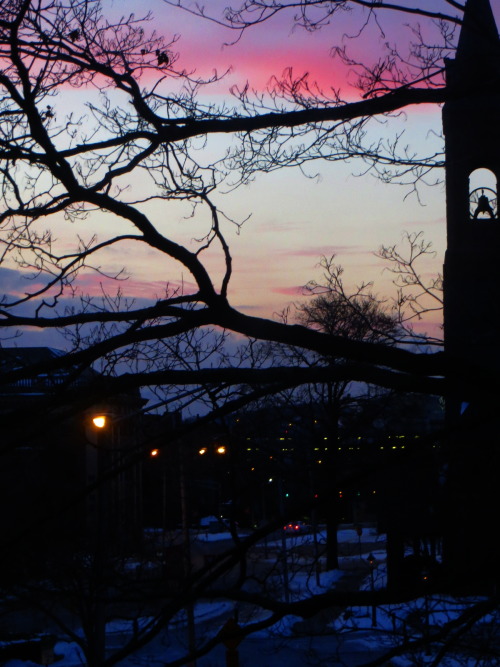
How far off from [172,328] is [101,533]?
6225mm

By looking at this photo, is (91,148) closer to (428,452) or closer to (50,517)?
(50,517)

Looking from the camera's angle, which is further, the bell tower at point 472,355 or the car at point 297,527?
the car at point 297,527

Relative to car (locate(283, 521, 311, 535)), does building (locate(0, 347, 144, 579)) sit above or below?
above

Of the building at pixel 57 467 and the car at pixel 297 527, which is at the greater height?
the building at pixel 57 467

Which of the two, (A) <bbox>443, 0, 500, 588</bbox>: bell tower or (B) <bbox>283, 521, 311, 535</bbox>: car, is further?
(B) <bbox>283, 521, 311, 535</bbox>: car

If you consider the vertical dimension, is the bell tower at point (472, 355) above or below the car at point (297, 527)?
above

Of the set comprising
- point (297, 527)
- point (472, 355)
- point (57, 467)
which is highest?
point (472, 355)

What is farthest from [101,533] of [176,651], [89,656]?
[176,651]

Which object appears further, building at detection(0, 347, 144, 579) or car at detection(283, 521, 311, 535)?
car at detection(283, 521, 311, 535)

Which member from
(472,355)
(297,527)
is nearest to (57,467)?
(297,527)

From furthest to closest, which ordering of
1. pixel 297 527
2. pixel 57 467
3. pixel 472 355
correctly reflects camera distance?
pixel 57 467 < pixel 297 527 < pixel 472 355

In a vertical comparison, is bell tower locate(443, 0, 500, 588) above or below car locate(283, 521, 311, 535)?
above

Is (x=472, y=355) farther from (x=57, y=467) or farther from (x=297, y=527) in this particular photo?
(x=57, y=467)

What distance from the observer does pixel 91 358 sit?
4.45m
